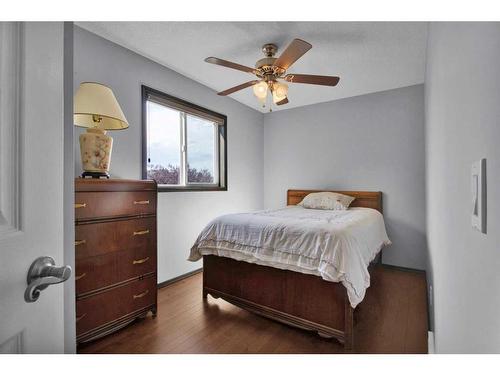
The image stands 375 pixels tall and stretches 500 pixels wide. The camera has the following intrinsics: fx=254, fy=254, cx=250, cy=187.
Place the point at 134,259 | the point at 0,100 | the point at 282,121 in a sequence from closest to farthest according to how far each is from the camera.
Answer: the point at 0,100 → the point at 134,259 → the point at 282,121

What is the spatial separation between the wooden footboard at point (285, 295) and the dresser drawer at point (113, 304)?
56 centimetres

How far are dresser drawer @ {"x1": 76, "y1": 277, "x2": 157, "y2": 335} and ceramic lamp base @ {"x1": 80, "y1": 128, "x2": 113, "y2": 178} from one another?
33.7 inches

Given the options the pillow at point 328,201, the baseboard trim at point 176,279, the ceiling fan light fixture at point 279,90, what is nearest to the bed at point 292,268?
the baseboard trim at point 176,279

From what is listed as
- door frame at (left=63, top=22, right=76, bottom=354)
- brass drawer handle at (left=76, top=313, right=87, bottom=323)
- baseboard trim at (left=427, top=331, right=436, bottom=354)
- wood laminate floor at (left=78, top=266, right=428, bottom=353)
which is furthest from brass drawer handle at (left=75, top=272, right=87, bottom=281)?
baseboard trim at (left=427, top=331, right=436, bottom=354)

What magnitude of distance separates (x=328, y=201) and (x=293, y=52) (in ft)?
6.73

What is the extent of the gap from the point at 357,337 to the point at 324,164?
101 inches

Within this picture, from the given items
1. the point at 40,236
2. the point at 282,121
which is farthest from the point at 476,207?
the point at 282,121

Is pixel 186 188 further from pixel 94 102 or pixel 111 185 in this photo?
pixel 94 102

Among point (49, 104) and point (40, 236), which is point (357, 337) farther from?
point (49, 104)

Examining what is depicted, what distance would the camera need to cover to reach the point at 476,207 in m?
0.53

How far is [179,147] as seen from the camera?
3064 millimetres

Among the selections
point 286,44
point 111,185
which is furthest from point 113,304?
point 286,44

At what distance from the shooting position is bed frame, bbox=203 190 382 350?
5.55 feet

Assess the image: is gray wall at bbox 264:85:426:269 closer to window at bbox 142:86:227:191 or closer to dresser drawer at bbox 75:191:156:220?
window at bbox 142:86:227:191
